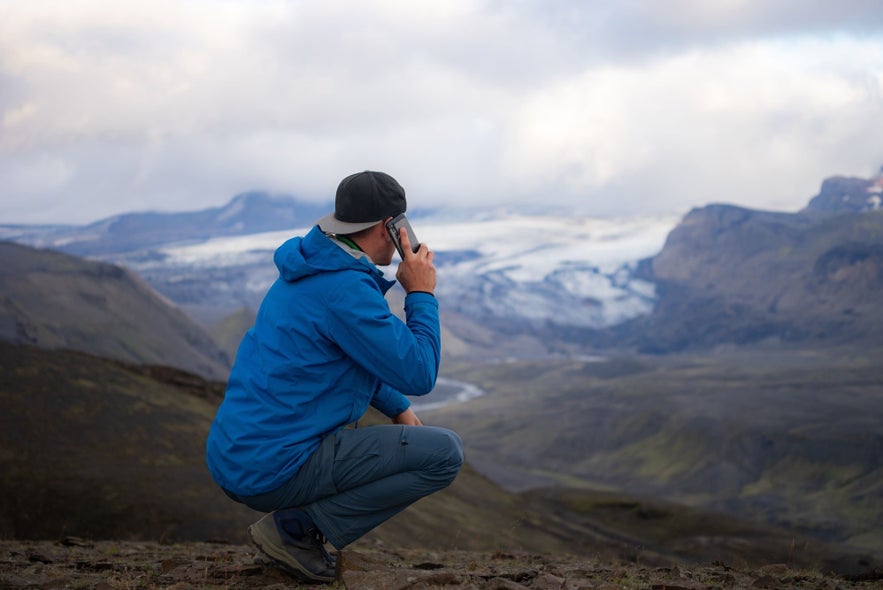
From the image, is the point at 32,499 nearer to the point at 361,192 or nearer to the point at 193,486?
the point at 193,486

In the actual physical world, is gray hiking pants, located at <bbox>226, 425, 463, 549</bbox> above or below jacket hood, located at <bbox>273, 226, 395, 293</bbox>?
below

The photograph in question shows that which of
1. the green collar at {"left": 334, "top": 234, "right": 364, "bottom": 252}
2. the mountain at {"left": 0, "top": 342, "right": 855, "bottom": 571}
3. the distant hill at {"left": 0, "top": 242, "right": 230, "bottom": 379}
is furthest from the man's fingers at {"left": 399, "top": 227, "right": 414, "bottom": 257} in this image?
the distant hill at {"left": 0, "top": 242, "right": 230, "bottom": 379}

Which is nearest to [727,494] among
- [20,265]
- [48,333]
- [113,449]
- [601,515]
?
[601,515]

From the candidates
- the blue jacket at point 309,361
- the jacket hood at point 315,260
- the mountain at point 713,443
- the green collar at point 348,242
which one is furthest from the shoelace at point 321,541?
the mountain at point 713,443

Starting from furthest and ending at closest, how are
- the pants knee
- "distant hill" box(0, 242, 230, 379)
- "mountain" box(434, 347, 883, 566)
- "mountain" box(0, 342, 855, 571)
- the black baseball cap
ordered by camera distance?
1. "distant hill" box(0, 242, 230, 379)
2. "mountain" box(434, 347, 883, 566)
3. "mountain" box(0, 342, 855, 571)
4. the pants knee
5. the black baseball cap

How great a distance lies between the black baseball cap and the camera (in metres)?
5.91

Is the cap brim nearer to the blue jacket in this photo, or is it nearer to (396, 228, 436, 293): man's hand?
the blue jacket

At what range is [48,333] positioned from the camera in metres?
84.8

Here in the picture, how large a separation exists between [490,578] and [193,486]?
18.9 meters

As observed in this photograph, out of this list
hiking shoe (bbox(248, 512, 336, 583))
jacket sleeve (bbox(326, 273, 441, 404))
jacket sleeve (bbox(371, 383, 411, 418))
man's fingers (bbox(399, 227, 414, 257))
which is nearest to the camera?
jacket sleeve (bbox(326, 273, 441, 404))

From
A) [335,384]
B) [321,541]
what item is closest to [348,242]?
[335,384]

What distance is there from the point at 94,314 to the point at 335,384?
342 feet

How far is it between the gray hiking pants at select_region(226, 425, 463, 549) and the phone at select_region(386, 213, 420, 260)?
3.77 feet

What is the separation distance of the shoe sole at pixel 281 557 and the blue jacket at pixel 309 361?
671 mm
